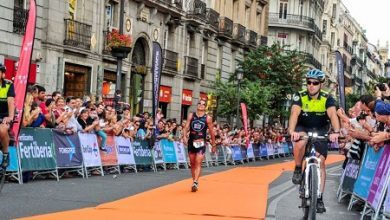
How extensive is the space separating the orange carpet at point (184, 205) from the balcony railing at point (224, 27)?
30.0 meters

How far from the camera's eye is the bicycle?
9.43 m

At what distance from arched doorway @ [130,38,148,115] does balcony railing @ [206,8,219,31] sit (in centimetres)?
801

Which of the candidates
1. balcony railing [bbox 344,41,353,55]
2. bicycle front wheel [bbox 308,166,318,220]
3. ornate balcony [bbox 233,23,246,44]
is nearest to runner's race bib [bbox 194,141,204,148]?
bicycle front wheel [bbox 308,166,318,220]

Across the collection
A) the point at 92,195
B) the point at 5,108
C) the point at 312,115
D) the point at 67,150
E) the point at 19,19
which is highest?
the point at 19,19

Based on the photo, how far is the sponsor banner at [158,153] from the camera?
21.9m

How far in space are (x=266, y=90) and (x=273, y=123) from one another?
12.5 m

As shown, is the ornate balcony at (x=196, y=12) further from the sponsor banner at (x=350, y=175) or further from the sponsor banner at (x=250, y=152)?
the sponsor banner at (x=350, y=175)

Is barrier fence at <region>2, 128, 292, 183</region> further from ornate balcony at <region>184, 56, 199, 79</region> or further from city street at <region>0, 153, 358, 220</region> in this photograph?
ornate balcony at <region>184, 56, 199, 79</region>

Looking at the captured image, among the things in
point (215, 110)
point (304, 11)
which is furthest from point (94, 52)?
point (304, 11)

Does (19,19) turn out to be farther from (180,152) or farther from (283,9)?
Result: (283,9)

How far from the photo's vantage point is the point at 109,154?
61.1ft

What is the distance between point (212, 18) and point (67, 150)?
93.8 feet

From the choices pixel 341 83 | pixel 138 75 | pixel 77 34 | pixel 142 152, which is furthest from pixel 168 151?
pixel 138 75

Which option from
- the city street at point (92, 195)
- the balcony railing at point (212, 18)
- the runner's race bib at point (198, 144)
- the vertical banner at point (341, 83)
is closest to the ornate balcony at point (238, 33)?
the balcony railing at point (212, 18)
